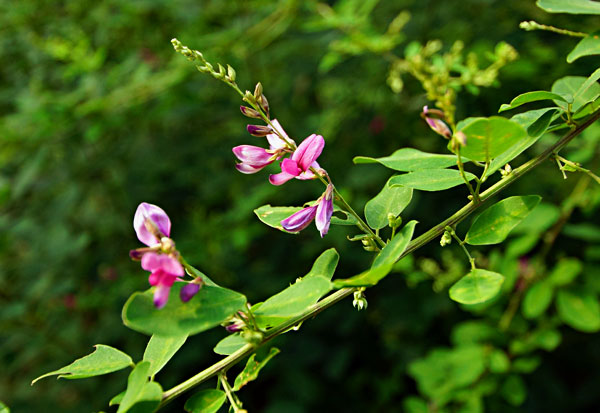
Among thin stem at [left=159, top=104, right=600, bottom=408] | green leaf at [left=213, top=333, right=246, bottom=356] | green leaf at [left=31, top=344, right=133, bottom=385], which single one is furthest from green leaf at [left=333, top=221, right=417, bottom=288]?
green leaf at [left=31, top=344, right=133, bottom=385]

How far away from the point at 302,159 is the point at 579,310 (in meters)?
1.45

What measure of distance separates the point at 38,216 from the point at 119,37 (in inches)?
48.5

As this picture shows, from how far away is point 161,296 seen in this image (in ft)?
1.91

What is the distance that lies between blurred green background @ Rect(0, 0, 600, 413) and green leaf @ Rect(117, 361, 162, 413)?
1.65m

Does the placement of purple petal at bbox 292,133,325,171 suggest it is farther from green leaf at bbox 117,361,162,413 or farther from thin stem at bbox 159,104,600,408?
green leaf at bbox 117,361,162,413

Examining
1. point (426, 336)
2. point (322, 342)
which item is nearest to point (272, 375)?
point (322, 342)

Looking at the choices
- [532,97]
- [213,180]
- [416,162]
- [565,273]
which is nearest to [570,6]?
[532,97]

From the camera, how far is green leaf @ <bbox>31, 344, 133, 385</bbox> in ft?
2.36

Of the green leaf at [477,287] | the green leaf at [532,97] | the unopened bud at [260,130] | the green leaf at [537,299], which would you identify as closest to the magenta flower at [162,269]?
the unopened bud at [260,130]

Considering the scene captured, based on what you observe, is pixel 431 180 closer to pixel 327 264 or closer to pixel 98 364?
pixel 327 264

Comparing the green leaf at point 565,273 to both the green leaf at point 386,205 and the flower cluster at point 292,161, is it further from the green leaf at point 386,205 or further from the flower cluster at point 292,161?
the flower cluster at point 292,161

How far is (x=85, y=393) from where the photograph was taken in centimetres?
279

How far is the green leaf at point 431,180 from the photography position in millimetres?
749

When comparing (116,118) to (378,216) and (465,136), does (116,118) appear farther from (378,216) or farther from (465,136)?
(465,136)
